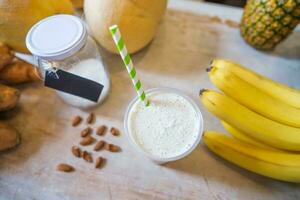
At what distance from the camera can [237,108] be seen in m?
0.42

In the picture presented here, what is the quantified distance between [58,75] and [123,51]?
0.45 feet

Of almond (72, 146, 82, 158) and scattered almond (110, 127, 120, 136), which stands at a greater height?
scattered almond (110, 127, 120, 136)

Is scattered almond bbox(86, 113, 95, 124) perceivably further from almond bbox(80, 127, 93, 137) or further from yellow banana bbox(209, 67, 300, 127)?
yellow banana bbox(209, 67, 300, 127)

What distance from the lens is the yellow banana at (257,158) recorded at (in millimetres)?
418

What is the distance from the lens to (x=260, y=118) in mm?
420

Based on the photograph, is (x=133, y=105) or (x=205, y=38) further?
(x=205, y=38)

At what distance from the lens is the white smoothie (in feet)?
1.44

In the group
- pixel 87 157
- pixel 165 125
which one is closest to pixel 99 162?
pixel 87 157

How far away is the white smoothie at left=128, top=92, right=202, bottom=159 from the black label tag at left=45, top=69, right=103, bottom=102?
0.08 meters

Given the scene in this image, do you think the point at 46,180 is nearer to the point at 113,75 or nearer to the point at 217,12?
the point at 113,75

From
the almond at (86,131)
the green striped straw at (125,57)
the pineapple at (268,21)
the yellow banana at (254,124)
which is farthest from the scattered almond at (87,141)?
the pineapple at (268,21)

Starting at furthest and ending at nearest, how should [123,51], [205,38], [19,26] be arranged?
[205,38] → [19,26] → [123,51]

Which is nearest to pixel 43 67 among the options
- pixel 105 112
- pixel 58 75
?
pixel 58 75

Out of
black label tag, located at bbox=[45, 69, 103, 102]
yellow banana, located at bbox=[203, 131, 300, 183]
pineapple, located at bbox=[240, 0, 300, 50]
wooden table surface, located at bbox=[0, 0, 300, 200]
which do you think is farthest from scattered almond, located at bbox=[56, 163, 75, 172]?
pineapple, located at bbox=[240, 0, 300, 50]
